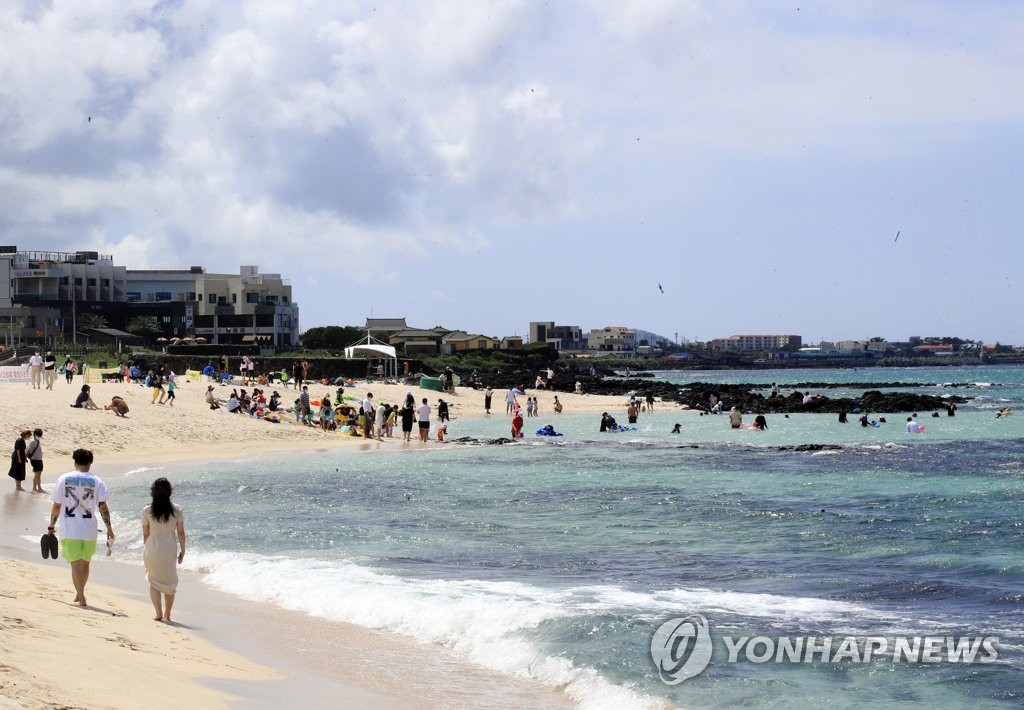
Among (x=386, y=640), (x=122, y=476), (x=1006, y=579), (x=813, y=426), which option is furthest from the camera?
(x=813, y=426)

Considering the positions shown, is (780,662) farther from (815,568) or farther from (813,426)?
(813,426)

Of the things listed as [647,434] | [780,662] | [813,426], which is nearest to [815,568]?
[780,662]

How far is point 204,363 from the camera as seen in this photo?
6119cm

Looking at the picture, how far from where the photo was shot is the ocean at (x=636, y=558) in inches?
375

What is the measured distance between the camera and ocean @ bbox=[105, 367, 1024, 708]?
952 cm

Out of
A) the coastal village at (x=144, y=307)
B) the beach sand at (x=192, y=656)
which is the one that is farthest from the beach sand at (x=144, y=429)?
the coastal village at (x=144, y=307)

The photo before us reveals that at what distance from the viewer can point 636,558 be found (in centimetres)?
1497

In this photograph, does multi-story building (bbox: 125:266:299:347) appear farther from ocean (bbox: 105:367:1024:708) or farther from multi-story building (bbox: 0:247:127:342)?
ocean (bbox: 105:367:1024:708)

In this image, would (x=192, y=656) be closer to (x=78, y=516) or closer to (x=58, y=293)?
(x=78, y=516)

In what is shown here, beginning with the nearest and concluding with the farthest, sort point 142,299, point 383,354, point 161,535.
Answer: point 161,535
point 383,354
point 142,299

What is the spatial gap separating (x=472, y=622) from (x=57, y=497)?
4069 mm

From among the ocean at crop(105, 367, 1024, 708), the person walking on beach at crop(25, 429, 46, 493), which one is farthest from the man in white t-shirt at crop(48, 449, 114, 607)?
the person walking on beach at crop(25, 429, 46, 493)

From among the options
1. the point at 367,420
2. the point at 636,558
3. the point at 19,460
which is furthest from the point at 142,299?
the point at 636,558

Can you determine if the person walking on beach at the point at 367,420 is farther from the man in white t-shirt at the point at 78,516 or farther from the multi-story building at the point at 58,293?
the multi-story building at the point at 58,293
